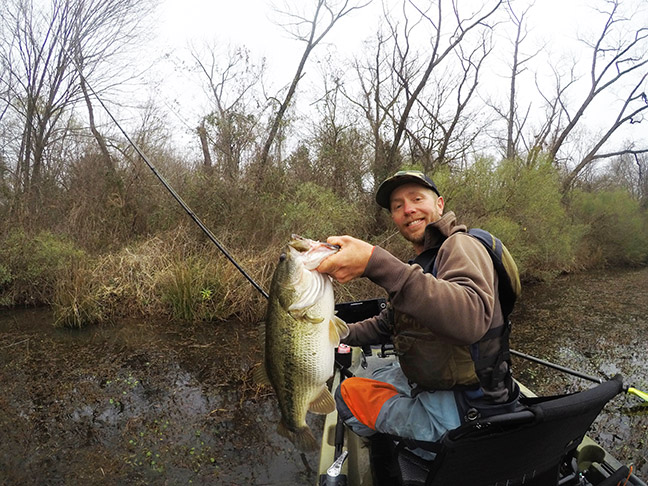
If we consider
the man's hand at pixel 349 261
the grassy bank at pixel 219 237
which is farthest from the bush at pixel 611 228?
the man's hand at pixel 349 261

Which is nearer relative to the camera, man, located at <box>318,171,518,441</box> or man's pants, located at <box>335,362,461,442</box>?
man, located at <box>318,171,518,441</box>

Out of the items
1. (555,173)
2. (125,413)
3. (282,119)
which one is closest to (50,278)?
(125,413)

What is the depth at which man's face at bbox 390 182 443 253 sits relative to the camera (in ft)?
7.35

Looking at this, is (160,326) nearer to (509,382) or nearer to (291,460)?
(291,460)

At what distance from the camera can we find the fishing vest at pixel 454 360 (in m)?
1.74

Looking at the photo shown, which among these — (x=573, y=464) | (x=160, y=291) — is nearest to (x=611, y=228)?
(x=160, y=291)

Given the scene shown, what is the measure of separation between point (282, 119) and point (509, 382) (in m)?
10.6

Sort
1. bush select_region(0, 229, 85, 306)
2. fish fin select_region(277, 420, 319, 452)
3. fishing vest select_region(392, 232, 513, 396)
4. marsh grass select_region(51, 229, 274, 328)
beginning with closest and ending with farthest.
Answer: fishing vest select_region(392, 232, 513, 396) < fish fin select_region(277, 420, 319, 452) < marsh grass select_region(51, 229, 274, 328) < bush select_region(0, 229, 85, 306)

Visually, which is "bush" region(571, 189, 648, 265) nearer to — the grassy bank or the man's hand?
the grassy bank

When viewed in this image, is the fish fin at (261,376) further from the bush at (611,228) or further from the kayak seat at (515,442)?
the bush at (611,228)

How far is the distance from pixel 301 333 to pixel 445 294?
68cm

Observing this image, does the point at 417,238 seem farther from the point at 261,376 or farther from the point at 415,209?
the point at 261,376

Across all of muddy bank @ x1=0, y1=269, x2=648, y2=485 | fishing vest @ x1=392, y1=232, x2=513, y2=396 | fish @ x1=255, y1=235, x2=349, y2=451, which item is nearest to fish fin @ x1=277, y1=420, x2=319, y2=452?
fish @ x1=255, y1=235, x2=349, y2=451

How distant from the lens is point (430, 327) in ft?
4.83
